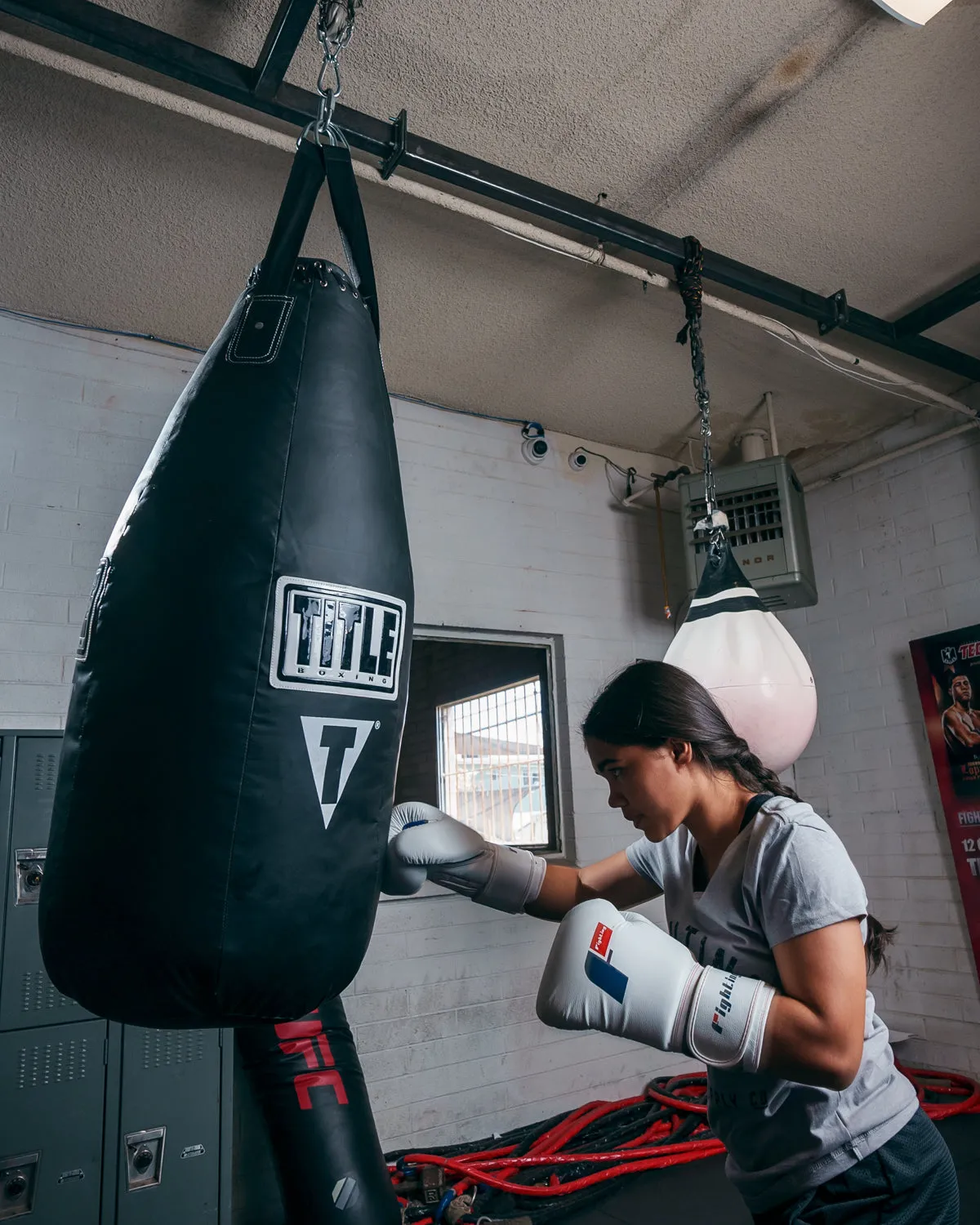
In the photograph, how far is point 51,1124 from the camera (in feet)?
7.30

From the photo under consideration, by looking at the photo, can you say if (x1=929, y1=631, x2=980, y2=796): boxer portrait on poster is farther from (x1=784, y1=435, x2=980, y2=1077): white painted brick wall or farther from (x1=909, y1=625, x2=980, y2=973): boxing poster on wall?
(x1=784, y1=435, x2=980, y2=1077): white painted brick wall

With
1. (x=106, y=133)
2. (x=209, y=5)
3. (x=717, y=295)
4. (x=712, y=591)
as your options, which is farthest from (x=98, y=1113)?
(x=717, y=295)

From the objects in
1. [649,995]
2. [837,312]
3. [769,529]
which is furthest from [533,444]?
[649,995]

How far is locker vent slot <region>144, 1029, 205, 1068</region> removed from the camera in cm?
239

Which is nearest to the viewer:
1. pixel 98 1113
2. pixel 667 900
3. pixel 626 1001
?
pixel 626 1001

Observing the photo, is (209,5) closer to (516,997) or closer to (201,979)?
(201,979)

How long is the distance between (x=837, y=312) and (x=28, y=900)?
3208mm

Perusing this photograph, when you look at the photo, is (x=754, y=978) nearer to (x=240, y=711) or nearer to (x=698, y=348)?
(x=240, y=711)

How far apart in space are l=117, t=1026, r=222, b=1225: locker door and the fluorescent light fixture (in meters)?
2.96

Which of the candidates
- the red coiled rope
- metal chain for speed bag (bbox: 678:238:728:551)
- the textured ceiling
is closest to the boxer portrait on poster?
the red coiled rope

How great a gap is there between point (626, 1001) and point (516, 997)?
7.95 feet

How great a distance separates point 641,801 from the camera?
1.48 meters

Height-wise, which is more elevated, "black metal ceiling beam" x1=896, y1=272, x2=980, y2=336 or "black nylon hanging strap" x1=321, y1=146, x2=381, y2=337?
"black metal ceiling beam" x1=896, y1=272, x2=980, y2=336

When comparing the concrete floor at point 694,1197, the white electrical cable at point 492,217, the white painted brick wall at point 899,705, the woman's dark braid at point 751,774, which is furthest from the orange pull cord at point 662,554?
the woman's dark braid at point 751,774
